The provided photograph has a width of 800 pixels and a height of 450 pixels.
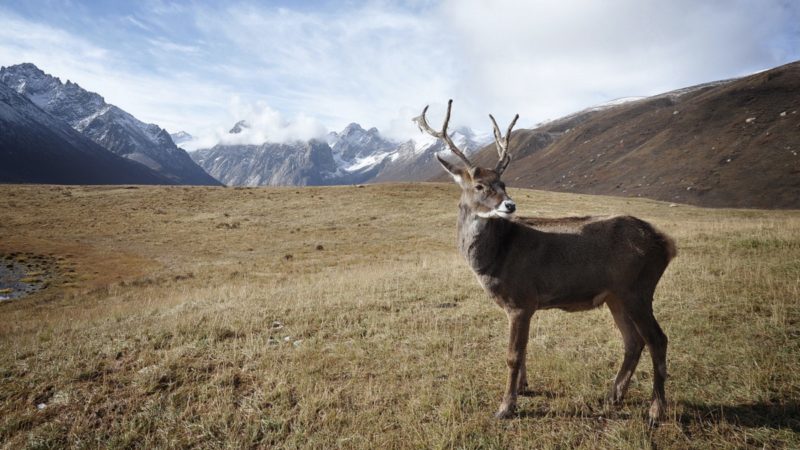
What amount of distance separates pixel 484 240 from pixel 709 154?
107765 millimetres

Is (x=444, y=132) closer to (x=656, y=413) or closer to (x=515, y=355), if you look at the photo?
(x=515, y=355)

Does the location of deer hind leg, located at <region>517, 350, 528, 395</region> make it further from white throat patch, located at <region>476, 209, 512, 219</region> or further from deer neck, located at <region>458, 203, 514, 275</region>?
white throat patch, located at <region>476, 209, 512, 219</region>

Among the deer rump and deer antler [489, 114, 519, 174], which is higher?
deer antler [489, 114, 519, 174]

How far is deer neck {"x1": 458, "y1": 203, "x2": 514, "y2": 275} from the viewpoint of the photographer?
5887mm

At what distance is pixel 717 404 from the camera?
5188mm

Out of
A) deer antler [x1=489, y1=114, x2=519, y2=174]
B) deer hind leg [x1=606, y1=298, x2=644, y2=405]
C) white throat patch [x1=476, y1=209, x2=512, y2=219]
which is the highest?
deer antler [x1=489, y1=114, x2=519, y2=174]

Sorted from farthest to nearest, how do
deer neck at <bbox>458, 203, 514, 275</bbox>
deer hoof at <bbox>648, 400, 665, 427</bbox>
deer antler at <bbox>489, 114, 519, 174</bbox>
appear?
deer antler at <bbox>489, 114, 519, 174</bbox>
deer neck at <bbox>458, 203, 514, 275</bbox>
deer hoof at <bbox>648, 400, 665, 427</bbox>

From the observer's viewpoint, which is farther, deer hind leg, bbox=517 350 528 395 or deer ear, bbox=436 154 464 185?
deer ear, bbox=436 154 464 185

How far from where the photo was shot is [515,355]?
5414 mm

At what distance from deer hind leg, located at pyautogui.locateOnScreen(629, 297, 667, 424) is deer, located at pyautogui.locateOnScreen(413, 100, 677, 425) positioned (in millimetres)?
12

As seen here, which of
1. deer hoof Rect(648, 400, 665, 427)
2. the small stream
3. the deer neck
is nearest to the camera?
deer hoof Rect(648, 400, 665, 427)

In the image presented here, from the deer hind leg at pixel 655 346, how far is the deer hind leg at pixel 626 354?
1.05 ft

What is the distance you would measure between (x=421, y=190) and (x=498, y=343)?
52360 mm

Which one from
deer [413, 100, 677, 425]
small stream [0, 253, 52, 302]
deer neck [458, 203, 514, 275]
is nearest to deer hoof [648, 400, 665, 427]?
deer [413, 100, 677, 425]
